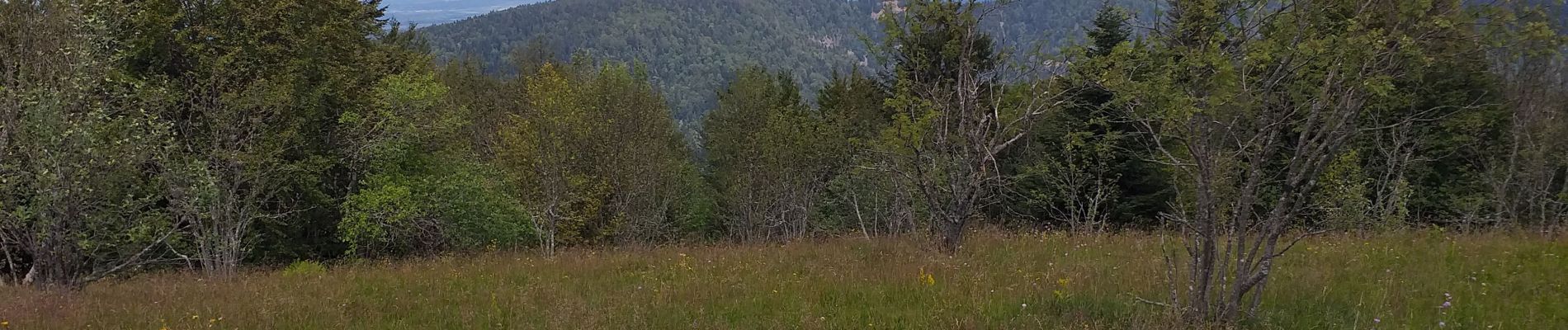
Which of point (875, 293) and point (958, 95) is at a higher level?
point (958, 95)

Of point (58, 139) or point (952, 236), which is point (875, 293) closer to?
point (952, 236)

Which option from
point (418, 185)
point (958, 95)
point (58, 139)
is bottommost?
point (418, 185)

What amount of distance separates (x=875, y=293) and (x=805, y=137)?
22.7 metres

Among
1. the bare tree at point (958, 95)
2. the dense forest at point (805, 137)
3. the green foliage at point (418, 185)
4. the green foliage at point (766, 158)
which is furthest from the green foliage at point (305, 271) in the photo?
the green foliage at point (766, 158)

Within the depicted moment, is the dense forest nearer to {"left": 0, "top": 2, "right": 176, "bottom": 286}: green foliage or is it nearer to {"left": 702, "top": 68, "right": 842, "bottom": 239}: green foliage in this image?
{"left": 0, "top": 2, "right": 176, "bottom": 286}: green foliage

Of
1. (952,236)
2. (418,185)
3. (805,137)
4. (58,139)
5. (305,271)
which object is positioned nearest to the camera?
(58,139)

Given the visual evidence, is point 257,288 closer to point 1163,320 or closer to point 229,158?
point 229,158

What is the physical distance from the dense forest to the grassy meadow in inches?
29.9

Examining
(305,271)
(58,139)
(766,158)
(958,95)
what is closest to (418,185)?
(305,271)

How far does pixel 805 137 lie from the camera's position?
29391 millimetres

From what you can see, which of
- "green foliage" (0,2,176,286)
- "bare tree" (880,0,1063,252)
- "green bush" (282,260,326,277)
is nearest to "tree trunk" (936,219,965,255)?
"bare tree" (880,0,1063,252)

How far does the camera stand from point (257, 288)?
8.94m

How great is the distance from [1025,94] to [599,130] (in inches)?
631

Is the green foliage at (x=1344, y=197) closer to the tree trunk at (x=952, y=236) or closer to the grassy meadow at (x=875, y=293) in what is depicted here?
the grassy meadow at (x=875, y=293)
